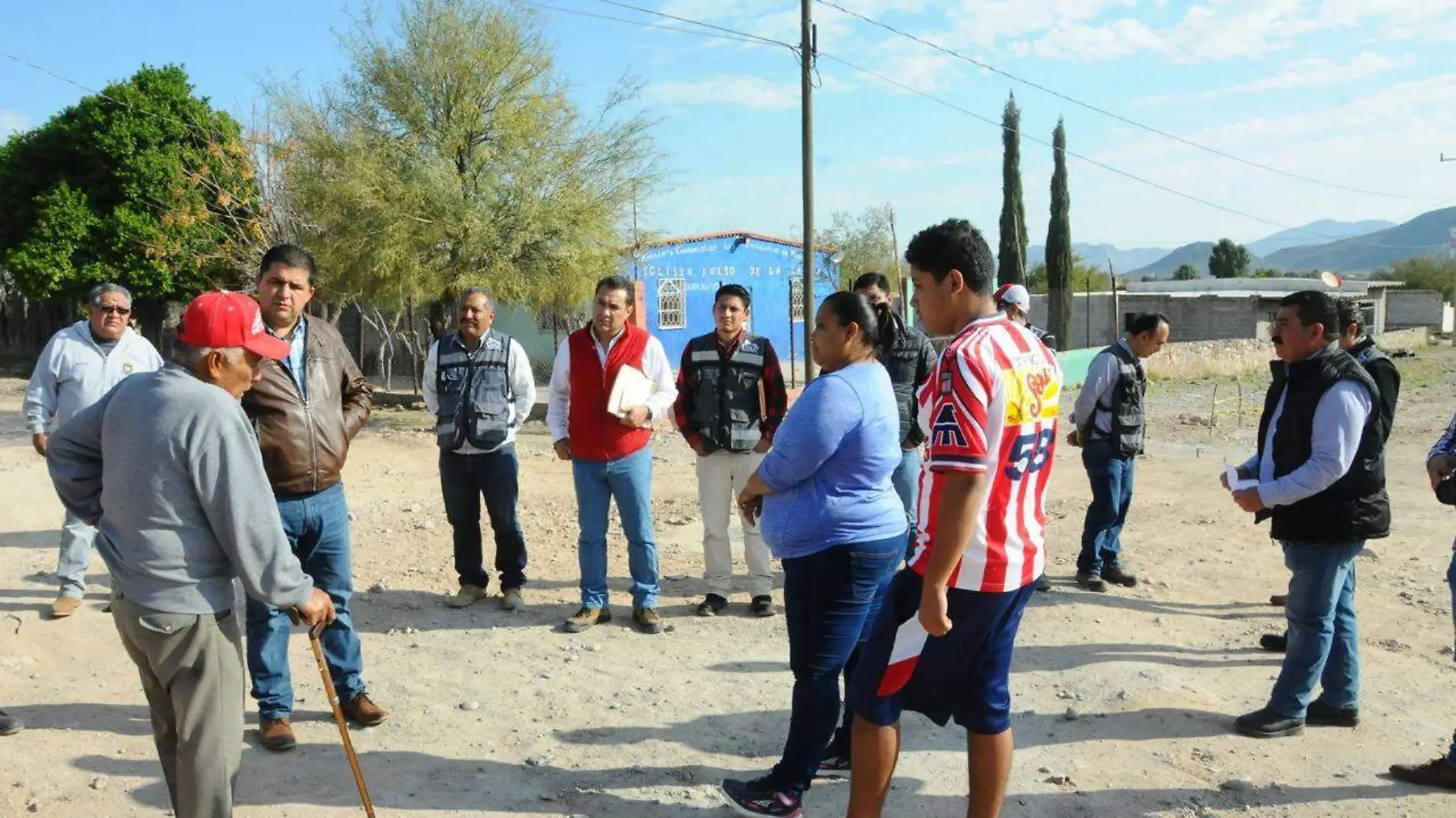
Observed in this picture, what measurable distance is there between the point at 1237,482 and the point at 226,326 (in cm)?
405

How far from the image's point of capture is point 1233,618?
20.3 ft

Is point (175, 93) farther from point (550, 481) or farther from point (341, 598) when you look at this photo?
point (341, 598)

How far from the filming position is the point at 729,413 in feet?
19.5

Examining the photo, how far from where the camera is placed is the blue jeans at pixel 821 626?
360 cm

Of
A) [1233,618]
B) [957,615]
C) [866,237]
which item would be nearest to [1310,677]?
[1233,618]

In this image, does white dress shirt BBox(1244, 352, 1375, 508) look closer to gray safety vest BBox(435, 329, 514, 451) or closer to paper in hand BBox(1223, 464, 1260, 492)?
paper in hand BBox(1223, 464, 1260, 492)

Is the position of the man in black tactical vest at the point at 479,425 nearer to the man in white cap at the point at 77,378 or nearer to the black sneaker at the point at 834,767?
the man in white cap at the point at 77,378

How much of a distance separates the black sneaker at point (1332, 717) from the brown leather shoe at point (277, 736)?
172 inches

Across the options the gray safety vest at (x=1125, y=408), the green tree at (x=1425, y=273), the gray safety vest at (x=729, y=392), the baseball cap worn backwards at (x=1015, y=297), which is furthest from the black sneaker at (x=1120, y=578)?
the green tree at (x=1425, y=273)

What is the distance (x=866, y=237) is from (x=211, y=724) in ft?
121

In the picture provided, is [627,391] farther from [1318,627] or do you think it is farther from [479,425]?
[1318,627]

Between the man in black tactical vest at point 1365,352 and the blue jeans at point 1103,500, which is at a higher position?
the man in black tactical vest at point 1365,352

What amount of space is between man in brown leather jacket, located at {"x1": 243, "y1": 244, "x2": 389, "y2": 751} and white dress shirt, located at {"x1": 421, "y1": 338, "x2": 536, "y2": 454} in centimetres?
156

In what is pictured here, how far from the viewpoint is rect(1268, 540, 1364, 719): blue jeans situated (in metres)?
4.36
